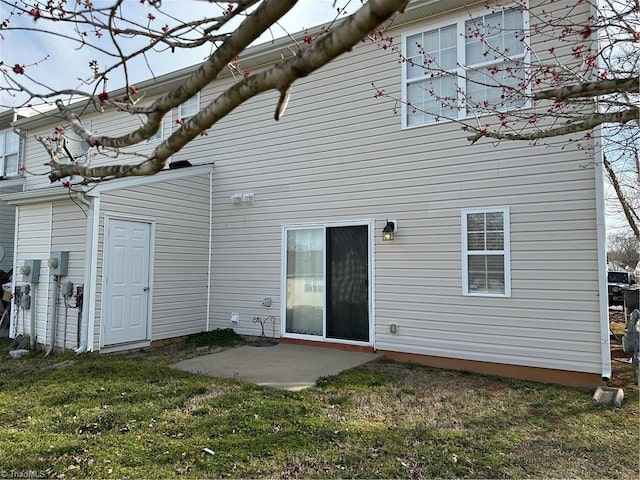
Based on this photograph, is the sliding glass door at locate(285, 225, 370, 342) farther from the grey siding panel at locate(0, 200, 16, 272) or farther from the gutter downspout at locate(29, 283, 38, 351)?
the grey siding panel at locate(0, 200, 16, 272)

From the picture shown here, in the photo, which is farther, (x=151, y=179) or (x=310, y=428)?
(x=151, y=179)

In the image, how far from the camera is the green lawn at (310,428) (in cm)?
312

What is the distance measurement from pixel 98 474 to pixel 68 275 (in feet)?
16.1

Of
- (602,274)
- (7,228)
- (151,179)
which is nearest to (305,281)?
(151,179)

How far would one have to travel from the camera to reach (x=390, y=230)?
6699mm

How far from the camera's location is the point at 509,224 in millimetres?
5863

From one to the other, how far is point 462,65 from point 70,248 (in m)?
6.73

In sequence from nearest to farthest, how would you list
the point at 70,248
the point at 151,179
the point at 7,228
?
the point at 70,248
the point at 151,179
the point at 7,228

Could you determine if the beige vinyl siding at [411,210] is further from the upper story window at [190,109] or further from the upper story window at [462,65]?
the upper story window at [190,109]

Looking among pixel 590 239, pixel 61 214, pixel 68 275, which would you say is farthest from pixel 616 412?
pixel 61 214

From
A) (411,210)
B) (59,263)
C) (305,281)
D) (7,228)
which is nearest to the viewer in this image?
(411,210)

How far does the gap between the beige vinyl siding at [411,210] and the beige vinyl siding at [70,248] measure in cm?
250

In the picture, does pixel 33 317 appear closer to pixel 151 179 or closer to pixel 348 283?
pixel 151 179

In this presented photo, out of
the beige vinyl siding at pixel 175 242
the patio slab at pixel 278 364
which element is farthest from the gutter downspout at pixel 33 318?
the patio slab at pixel 278 364
